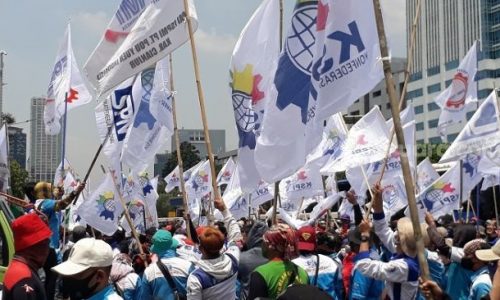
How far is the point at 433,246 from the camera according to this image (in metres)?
8.33

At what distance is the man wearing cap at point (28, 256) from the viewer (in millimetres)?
4688

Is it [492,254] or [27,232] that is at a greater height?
[27,232]

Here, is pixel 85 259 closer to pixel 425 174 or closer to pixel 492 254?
pixel 492 254

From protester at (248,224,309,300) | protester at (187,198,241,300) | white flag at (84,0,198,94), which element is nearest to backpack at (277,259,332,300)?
protester at (248,224,309,300)

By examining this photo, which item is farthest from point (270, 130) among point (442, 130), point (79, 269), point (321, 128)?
point (442, 130)

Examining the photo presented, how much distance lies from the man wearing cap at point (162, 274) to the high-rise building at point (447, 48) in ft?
282

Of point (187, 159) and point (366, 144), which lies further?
point (187, 159)

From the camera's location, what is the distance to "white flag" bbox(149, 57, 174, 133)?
40.1 feet

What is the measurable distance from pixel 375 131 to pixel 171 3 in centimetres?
482

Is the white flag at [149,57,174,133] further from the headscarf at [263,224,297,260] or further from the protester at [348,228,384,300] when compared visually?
the headscarf at [263,224,297,260]

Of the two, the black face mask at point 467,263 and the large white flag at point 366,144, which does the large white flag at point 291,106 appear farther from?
the large white flag at point 366,144

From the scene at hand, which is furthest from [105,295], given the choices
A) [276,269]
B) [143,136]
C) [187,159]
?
[187,159]

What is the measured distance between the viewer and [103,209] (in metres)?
14.3

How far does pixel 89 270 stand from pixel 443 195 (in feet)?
41.7
